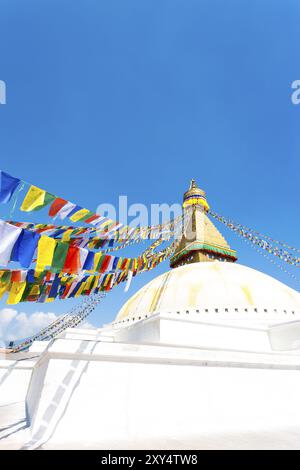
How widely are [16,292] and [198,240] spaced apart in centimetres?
1083

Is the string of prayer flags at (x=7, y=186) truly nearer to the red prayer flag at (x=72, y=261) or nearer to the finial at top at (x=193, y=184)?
the red prayer flag at (x=72, y=261)

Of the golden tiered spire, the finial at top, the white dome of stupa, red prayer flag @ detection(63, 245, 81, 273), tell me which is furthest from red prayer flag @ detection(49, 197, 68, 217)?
the finial at top

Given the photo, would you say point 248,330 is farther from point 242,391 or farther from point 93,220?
point 93,220

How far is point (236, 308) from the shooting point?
9242 mm

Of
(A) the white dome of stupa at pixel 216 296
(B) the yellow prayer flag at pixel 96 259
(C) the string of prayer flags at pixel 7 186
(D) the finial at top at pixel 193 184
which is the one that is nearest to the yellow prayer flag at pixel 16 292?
(B) the yellow prayer flag at pixel 96 259

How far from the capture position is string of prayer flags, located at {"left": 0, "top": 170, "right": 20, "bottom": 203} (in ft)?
13.4

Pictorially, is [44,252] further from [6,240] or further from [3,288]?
[3,288]

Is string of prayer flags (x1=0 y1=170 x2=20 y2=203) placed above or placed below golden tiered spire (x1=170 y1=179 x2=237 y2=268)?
below

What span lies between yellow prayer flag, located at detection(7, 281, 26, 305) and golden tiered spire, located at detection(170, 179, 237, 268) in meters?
10.1

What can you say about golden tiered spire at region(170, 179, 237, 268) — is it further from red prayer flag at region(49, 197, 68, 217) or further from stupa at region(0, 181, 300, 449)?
red prayer flag at region(49, 197, 68, 217)

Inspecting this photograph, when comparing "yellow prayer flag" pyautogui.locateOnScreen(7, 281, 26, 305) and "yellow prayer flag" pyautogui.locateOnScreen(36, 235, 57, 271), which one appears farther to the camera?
"yellow prayer flag" pyautogui.locateOnScreen(7, 281, 26, 305)

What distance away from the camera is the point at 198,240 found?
1483 cm

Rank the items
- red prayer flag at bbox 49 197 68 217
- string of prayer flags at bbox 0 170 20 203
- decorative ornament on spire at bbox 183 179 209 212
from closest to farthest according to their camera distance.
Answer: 1. string of prayer flags at bbox 0 170 20 203
2. red prayer flag at bbox 49 197 68 217
3. decorative ornament on spire at bbox 183 179 209 212
